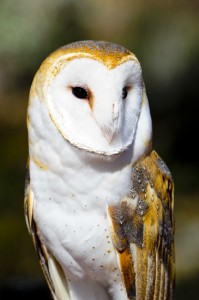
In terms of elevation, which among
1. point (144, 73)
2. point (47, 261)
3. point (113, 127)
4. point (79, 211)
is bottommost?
point (144, 73)

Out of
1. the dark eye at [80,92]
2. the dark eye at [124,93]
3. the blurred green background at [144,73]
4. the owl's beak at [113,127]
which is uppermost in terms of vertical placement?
the dark eye at [80,92]

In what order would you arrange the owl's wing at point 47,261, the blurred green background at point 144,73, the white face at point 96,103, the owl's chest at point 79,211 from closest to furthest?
the white face at point 96,103 → the owl's chest at point 79,211 → the owl's wing at point 47,261 → the blurred green background at point 144,73

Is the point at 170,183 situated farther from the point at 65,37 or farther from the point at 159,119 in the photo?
the point at 65,37

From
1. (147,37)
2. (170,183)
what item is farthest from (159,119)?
(170,183)

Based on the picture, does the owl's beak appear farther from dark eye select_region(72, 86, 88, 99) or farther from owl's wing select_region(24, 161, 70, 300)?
owl's wing select_region(24, 161, 70, 300)

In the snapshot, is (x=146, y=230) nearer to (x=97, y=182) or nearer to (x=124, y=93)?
(x=97, y=182)

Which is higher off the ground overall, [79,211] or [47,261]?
[79,211]

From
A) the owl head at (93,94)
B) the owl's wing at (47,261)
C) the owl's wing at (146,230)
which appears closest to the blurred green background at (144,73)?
the owl's wing at (47,261)

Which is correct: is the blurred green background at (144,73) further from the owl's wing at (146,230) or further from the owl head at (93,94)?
the owl head at (93,94)

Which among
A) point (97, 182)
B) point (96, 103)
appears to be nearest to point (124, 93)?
point (96, 103)
